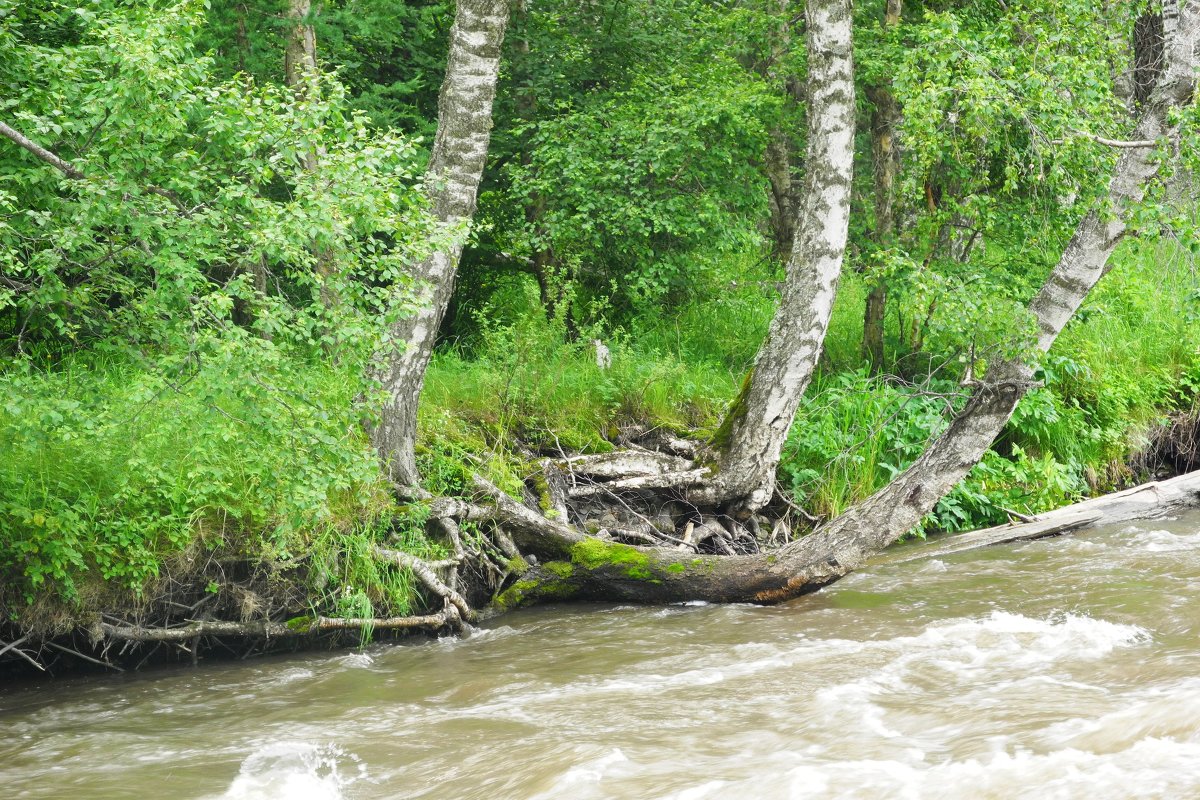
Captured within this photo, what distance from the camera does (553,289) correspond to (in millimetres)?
10781

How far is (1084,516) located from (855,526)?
3.29 m

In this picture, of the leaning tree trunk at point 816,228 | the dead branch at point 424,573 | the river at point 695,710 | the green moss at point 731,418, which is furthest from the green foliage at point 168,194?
the green moss at point 731,418

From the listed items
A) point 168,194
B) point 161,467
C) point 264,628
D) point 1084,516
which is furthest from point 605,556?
point 1084,516

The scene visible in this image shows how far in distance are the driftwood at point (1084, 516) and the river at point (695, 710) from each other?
1.15 metres

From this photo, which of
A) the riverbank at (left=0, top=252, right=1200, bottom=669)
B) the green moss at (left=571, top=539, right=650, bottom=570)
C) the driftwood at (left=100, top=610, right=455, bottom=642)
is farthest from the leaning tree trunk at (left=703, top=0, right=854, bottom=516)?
the driftwood at (left=100, top=610, right=455, bottom=642)

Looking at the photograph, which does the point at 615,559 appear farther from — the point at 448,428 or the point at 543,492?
the point at 448,428

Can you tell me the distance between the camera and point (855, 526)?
8211 mm

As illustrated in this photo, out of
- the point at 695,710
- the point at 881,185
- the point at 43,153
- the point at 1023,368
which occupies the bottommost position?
the point at 695,710

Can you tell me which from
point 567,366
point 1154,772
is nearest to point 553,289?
point 567,366

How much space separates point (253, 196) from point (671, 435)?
5.29 metres

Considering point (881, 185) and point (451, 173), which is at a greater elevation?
point (881, 185)

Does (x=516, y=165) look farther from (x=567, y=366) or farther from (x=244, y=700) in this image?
(x=244, y=700)

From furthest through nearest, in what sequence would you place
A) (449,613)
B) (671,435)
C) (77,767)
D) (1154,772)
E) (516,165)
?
(516,165) → (671,435) → (449,613) → (77,767) → (1154,772)

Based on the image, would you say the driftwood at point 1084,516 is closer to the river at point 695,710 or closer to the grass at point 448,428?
the grass at point 448,428
